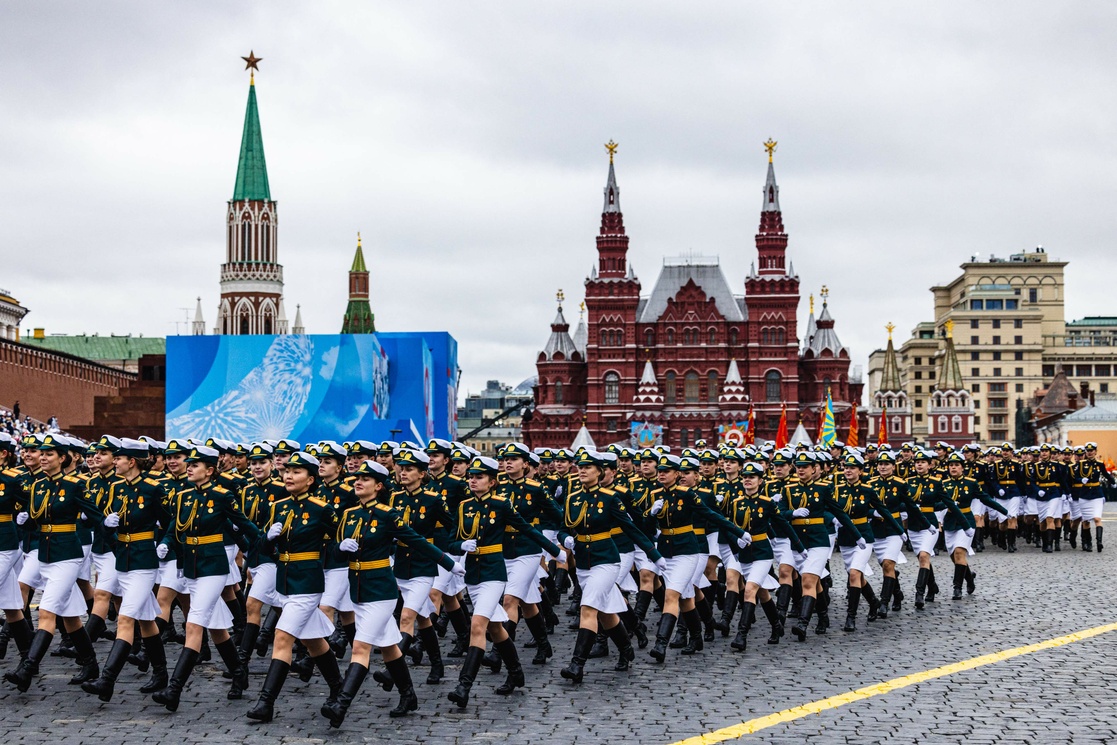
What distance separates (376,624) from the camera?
9.66 m

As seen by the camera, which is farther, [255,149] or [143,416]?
[255,149]

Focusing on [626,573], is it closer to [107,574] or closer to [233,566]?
[233,566]

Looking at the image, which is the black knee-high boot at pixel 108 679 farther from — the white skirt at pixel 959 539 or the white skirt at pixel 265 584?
the white skirt at pixel 959 539

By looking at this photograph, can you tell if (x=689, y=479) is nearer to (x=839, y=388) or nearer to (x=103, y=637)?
(x=103, y=637)

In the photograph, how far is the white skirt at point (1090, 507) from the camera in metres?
25.3

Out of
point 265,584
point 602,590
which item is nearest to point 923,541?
point 602,590

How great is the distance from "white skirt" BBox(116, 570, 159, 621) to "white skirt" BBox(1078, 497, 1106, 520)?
1994 cm

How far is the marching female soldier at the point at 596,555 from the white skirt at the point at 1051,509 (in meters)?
15.5

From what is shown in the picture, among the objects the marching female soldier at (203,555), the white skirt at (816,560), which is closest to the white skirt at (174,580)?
the marching female soldier at (203,555)

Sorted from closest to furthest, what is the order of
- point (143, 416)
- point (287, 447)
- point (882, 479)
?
point (287, 447) < point (882, 479) < point (143, 416)

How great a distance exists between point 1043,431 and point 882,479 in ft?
281

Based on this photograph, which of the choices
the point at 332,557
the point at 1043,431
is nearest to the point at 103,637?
the point at 332,557

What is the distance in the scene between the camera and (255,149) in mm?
124625

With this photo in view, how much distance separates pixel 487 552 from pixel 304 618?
1.79 meters
